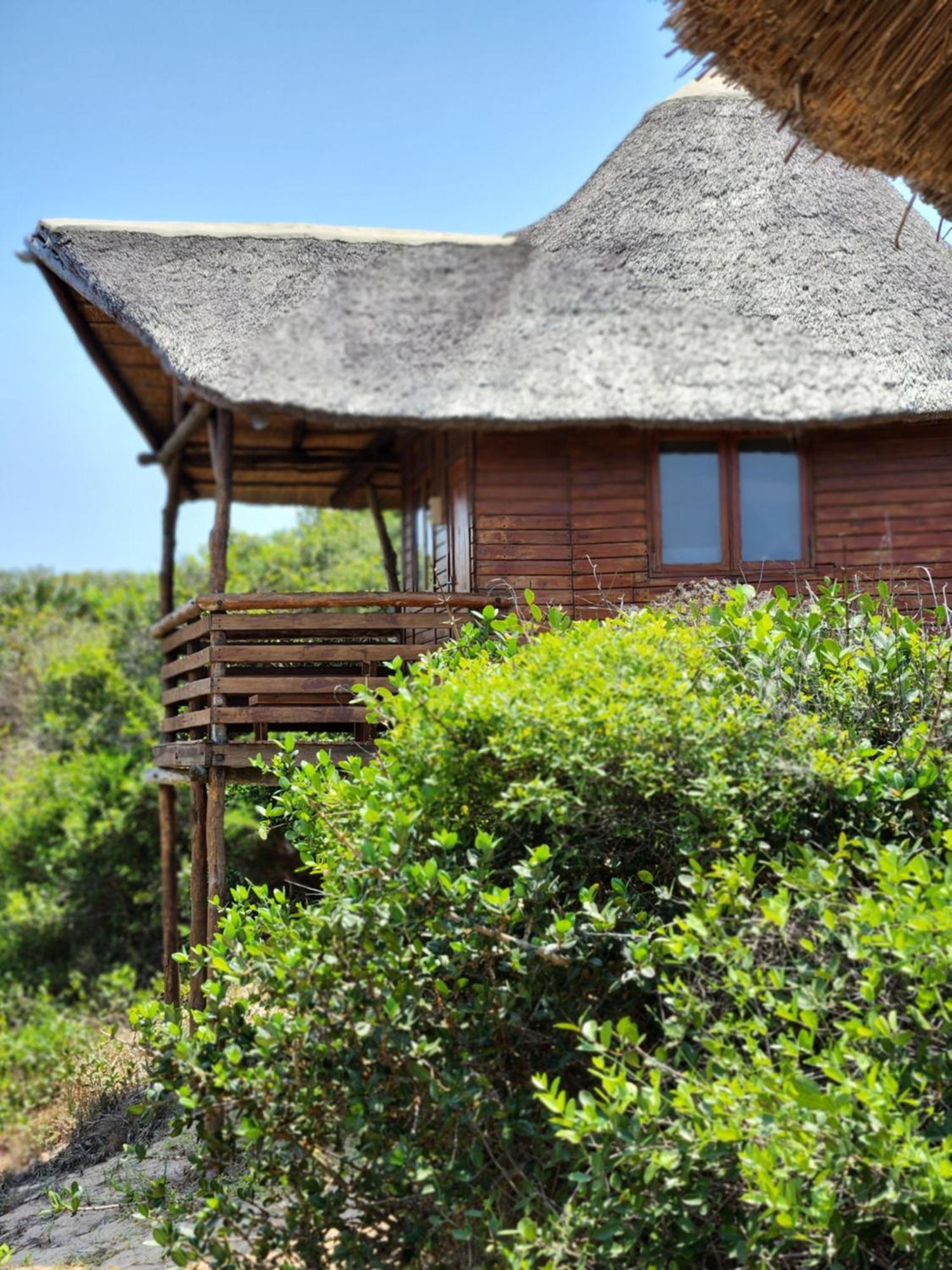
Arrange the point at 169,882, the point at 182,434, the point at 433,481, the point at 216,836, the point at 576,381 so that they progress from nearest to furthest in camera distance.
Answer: the point at 216,836 → the point at 576,381 → the point at 182,434 → the point at 433,481 → the point at 169,882

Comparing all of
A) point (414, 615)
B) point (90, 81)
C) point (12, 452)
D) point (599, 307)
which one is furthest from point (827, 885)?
point (12, 452)

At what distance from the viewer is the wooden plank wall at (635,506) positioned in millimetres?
8898

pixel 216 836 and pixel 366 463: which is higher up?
pixel 366 463

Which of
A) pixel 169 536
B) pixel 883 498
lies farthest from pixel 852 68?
pixel 169 536

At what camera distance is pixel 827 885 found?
3.77 metres

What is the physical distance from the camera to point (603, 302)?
29.3 ft

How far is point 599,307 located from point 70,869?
9583 millimetres

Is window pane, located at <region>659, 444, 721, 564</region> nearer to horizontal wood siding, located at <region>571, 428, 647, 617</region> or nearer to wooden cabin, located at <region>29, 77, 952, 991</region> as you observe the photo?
wooden cabin, located at <region>29, 77, 952, 991</region>

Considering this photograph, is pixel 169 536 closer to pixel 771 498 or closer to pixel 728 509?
pixel 728 509

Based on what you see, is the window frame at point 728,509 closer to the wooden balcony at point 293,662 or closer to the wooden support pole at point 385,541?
the wooden balcony at point 293,662

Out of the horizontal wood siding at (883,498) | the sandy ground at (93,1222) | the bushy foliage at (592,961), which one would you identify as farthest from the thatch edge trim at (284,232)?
the sandy ground at (93,1222)

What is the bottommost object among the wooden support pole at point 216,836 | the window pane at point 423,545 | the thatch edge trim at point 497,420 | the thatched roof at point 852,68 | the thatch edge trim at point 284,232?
the wooden support pole at point 216,836

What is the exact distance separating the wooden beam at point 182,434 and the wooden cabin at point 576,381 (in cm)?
6

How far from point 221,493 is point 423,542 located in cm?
303
